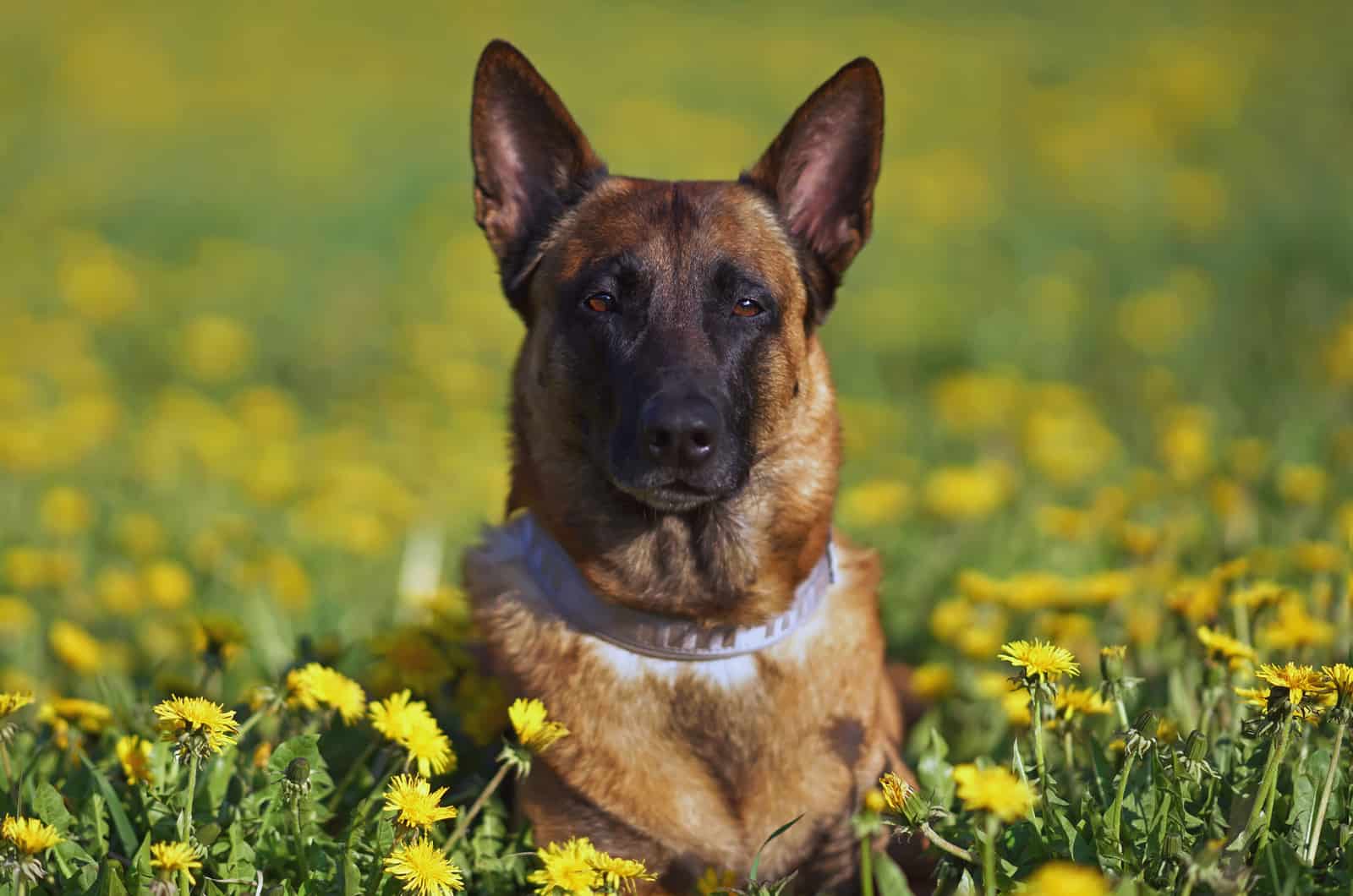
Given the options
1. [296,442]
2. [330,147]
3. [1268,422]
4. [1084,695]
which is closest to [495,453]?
[296,442]

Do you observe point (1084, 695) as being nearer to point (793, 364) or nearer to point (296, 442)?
point (793, 364)

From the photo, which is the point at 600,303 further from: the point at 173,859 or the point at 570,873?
the point at 173,859

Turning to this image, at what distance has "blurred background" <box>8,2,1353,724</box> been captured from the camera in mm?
4848

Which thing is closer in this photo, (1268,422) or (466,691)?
(466,691)

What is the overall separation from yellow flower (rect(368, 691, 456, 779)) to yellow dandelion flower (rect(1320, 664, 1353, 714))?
5.38 ft

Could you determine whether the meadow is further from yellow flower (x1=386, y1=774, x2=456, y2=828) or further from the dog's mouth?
the dog's mouth

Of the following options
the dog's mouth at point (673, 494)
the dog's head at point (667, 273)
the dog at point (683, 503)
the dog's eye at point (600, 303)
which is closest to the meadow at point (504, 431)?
the dog at point (683, 503)

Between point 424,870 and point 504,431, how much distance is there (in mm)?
2659

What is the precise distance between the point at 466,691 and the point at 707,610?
638mm

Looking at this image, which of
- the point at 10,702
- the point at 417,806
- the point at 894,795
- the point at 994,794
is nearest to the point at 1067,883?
the point at 994,794

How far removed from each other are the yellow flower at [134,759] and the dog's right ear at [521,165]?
1430 mm

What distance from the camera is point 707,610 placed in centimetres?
307

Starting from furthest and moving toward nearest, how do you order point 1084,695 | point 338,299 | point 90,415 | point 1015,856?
point 338,299 < point 90,415 < point 1084,695 < point 1015,856

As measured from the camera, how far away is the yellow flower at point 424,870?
218cm
